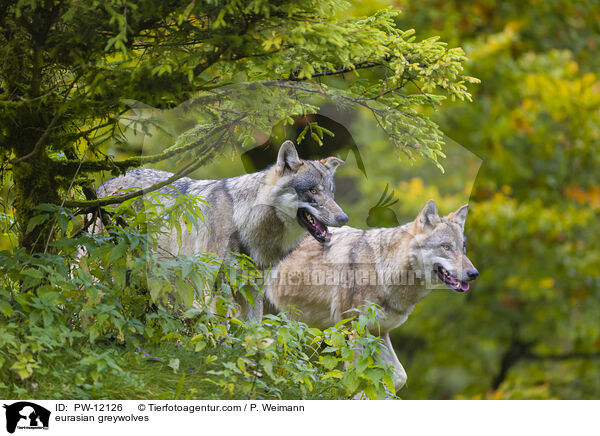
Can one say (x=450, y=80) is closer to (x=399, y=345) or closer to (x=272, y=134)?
(x=272, y=134)

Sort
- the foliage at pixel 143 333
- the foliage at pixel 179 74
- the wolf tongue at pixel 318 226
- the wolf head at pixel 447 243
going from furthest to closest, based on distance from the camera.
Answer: the wolf head at pixel 447 243
the wolf tongue at pixel 318 226
the foliage at pixel 179 74
the foliage at pixel 143 333

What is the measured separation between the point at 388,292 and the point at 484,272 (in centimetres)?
406

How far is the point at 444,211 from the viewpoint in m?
4.41

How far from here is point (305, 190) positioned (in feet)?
13.0

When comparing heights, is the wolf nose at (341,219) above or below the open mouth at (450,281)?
above

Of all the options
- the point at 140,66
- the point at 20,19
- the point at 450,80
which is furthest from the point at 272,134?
the point at 20,19

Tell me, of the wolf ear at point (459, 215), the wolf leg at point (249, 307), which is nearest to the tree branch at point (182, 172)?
the wolf leg at point (249, 307)

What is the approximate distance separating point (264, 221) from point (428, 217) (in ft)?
3.45

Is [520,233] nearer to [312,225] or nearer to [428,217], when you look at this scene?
[428,217]

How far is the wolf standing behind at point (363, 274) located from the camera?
454 cm

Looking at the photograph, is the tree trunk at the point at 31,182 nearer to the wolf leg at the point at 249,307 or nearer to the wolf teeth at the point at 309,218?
the wolf leg at the point at 249,307

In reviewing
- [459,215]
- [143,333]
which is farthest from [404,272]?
[143,333]

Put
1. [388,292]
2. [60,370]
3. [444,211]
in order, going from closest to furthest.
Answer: [60,370] → [444,211] → [388,292]
